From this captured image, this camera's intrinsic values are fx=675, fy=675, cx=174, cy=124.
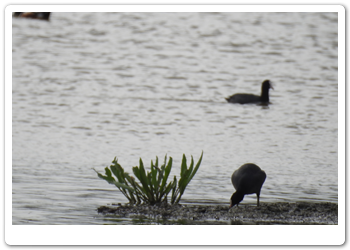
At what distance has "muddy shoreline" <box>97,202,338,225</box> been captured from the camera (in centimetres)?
732

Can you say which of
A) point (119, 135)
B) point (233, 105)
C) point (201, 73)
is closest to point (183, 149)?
point (119, 135)

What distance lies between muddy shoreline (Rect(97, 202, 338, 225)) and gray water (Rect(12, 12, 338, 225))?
42 cm

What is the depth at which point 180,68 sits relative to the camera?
2025 centimetres

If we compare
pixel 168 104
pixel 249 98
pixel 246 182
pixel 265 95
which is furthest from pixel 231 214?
pixel 265 95

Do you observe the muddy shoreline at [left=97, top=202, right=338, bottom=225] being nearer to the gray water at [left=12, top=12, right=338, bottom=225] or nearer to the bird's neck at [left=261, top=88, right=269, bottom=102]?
the gray water at [left=12, top=12, right=338, bottom=225]

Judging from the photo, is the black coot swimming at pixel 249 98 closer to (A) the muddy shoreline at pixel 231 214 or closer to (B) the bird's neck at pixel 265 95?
(B) the bird's neck at pixel 265 95

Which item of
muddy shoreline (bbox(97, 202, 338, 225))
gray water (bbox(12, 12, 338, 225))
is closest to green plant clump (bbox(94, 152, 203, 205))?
muddy shoreline (bbox(97, 202, 338, 225))

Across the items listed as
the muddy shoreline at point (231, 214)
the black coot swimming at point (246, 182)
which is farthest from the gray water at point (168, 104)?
the black coot swimming at point (246, 182)

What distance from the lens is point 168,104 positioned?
51.5 ft

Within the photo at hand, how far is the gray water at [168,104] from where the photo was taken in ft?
29.9

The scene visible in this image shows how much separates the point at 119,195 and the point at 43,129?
4639 mm

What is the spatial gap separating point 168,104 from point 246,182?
808 centimetres

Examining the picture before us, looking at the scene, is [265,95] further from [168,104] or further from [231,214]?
[231,214]

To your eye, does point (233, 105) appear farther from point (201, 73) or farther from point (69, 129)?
point (69, 129)
